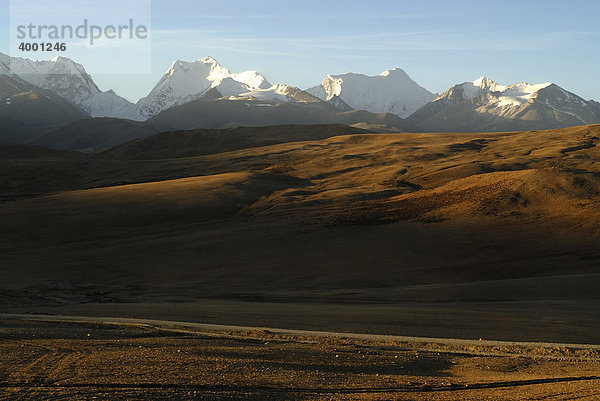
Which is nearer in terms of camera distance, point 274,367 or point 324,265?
point 274,367

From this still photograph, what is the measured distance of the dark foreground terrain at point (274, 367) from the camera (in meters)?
8.58

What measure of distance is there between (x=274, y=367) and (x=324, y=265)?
77.1 feet

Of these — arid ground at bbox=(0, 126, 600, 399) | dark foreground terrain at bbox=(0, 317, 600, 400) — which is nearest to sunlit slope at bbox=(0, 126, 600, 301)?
arid ground at bbox=(0, 126, 600, 399)

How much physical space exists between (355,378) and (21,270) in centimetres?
2775

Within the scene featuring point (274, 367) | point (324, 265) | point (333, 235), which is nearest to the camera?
point (274, 367)

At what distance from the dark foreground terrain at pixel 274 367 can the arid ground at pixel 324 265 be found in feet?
0.23

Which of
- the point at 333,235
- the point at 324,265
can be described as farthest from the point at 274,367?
the point at 333,235

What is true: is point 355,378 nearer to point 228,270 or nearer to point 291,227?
point 228,270

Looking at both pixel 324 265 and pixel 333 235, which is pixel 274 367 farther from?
pixel 333 235

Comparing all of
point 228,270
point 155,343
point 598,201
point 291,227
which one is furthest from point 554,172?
point 155,343

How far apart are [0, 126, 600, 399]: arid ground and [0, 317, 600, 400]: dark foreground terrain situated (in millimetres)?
69

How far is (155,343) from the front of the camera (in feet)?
39.5

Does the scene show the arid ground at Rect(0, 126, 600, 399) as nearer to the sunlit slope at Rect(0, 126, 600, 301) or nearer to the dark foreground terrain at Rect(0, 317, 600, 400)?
the dark foreground terrain at Rect(0, 317, 600, 400)

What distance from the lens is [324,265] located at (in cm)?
3353
